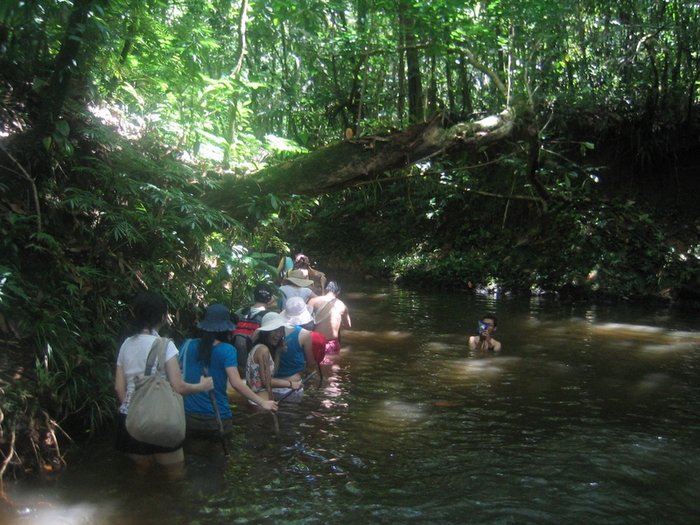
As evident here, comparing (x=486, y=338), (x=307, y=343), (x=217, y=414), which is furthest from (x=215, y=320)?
(x=486, y=338)

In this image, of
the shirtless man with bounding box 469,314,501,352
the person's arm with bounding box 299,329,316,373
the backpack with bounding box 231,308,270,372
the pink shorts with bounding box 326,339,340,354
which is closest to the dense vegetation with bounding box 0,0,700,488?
the backpack with bounding box 231,308,270,372

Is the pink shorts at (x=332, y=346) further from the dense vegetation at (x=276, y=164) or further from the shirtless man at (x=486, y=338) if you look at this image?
the shirtless man at (x=486, y=338)

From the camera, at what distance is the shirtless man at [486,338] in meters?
10.1

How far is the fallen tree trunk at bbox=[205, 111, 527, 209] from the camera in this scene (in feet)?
28.7

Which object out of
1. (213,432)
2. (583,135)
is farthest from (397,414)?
(583,135)

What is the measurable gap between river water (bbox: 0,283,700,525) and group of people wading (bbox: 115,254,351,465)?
0.96ft

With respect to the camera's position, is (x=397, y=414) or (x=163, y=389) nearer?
(x=163, y=389)

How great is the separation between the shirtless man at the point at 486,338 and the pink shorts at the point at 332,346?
227 cm

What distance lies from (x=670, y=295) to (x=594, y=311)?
233 cm

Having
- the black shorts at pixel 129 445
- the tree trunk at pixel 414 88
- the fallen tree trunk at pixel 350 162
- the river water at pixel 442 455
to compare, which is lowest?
the river water at pixel 442 455

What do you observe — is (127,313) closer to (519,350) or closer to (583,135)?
(519,350)

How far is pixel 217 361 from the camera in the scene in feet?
17.5

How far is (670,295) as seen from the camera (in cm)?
1536

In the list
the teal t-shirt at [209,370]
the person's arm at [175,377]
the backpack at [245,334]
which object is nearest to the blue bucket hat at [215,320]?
the teal t-shirt at [209,370]
